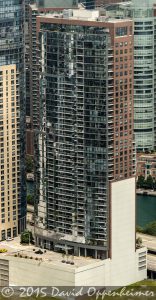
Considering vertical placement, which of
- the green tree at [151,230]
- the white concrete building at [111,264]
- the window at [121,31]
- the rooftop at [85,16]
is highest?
the rooftop at [85,16]

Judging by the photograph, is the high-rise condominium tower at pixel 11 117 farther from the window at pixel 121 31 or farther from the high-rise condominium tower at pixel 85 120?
the window at pixel 121 31

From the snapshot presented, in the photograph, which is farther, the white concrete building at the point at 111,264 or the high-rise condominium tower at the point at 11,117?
the high-rise condominium tower at the point at 11,117

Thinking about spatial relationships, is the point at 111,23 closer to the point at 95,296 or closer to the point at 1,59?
the point at 1,59

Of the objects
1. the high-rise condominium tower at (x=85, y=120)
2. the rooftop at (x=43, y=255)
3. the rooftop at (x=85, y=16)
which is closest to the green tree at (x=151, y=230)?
the rooftop at (x=43, y=255)

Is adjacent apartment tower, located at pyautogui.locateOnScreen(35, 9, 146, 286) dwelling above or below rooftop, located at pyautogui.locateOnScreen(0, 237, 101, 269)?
above

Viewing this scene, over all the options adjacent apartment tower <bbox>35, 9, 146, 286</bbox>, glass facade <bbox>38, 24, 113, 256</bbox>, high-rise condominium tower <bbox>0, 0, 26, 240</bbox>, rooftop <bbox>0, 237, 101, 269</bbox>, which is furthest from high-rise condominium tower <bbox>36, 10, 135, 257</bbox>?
high-rise condominium tower <bbox>0, 0, 26, 240</bbox>

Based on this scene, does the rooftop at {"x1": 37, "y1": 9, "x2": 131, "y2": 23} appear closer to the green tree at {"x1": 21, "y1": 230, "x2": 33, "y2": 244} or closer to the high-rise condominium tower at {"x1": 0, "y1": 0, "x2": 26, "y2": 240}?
the high-rise condominium tower at {"x1": 0, "y1": 0, "x2": 26, "y2": 240}

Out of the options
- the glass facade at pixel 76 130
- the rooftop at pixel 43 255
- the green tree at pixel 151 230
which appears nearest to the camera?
the glass facade at pixel 76 130
